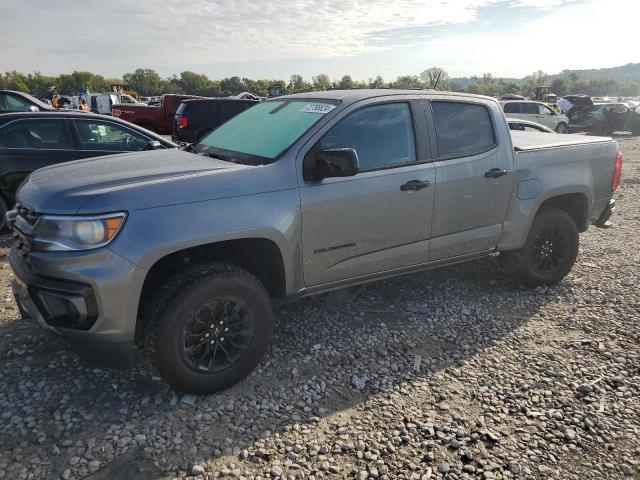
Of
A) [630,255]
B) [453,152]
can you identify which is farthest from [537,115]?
[453,152]

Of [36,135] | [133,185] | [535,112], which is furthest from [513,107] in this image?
[133,185]

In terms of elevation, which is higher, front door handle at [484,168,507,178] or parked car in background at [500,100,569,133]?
front door handle at [484,168,507,178]

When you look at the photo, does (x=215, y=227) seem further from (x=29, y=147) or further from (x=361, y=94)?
(x=29, y=147)

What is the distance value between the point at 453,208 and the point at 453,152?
465 millimetres

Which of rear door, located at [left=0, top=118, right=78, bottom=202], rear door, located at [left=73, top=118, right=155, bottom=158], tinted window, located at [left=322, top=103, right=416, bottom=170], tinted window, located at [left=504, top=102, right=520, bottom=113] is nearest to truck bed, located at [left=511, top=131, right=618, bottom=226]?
tinted window, located at [left=322, top=103, right=416, bottom=170]

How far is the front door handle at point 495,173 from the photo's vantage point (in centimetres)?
413

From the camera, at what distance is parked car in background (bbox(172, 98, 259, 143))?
13.6m

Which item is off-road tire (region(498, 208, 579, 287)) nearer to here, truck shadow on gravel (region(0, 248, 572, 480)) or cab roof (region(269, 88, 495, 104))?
truck shadow on gravel (region(0, 248, 572, 480))

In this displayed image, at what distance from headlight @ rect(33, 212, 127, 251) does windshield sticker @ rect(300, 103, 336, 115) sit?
1601mm

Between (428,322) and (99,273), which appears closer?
(99,273)

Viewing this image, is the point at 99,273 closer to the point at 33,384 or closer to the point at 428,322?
the point at 33,384

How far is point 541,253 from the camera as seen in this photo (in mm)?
4789

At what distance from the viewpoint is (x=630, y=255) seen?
6.04 m

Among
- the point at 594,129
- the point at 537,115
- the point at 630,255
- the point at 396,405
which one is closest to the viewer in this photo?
the point at 396,405
